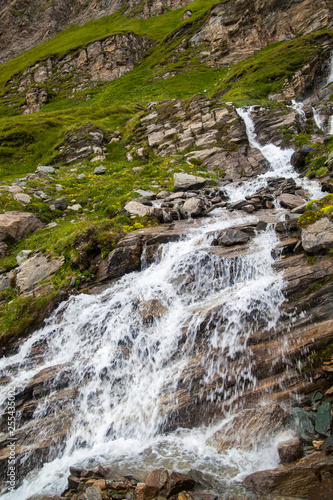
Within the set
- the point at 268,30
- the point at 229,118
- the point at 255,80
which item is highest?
the point at 268,30

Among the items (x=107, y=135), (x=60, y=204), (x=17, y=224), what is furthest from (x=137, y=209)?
(x=107, y=135)

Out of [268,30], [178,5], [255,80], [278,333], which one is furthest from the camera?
[178,5]

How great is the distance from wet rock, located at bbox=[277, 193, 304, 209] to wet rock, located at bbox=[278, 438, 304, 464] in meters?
12.5

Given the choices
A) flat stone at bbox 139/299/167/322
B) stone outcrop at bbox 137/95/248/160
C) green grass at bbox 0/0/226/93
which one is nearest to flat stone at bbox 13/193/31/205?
flat stone at bbox 139/299/167/322

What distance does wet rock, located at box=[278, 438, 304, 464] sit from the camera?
5.73 m

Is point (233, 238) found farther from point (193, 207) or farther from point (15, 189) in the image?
point (15, 189)

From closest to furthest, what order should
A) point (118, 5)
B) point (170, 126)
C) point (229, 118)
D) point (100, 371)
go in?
point (100, 371) → point (229, 118) → point (170, 126) → point (118, 5)

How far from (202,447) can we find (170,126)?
3139cm

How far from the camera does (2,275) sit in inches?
547

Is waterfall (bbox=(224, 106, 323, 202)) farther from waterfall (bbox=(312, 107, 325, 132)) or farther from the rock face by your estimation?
the rock face

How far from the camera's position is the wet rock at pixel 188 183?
67.3 ft

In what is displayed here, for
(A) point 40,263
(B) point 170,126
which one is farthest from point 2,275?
(B) point 170,126

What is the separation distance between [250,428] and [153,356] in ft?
12.3

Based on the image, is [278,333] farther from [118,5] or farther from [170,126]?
[118,5]
